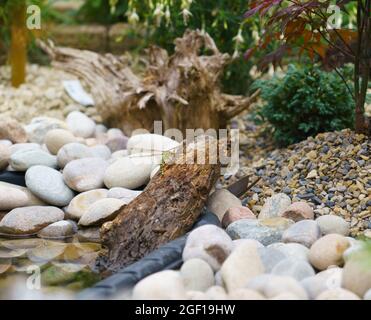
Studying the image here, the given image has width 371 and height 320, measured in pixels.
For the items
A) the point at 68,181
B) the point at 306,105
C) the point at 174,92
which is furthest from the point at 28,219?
the point at 306,105

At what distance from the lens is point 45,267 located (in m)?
3.69

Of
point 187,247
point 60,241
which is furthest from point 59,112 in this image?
point 187,247

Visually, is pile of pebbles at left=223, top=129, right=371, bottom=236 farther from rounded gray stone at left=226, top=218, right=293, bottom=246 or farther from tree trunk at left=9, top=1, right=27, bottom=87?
tree trunk at left=9, top=1, right=27, bottom=87

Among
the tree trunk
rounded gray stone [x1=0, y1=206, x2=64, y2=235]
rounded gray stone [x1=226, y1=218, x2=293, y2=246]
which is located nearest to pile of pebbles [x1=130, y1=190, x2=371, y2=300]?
rounded gray stone [x1=226, y1=218, x2=293, y2=246]

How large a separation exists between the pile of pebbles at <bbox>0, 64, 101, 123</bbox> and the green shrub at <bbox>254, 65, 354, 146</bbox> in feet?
6.62

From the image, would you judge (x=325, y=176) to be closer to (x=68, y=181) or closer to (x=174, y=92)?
(x=174, y=92)

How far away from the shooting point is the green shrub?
17.5ft

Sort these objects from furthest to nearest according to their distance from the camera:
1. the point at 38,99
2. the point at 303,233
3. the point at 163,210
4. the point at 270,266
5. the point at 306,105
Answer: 1. the point at 38,99
2. the point at 306,105
3. the point at 163,210
4. the point at 303,233
5. the point at 270,266

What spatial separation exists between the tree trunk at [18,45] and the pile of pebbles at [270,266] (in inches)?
174

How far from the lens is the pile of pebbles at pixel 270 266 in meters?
2.72

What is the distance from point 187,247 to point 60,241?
130 centimetres

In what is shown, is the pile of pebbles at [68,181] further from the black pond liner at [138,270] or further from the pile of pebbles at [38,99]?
the pile of pebbles at [38,99]

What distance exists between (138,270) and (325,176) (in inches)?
76.2

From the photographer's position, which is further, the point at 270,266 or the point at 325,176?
the point at 325,176
